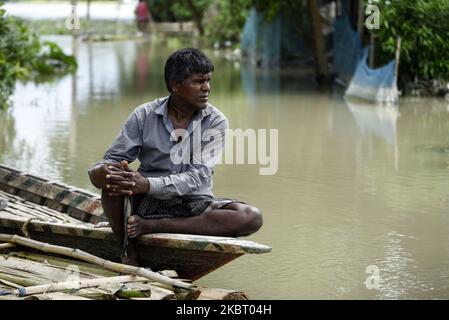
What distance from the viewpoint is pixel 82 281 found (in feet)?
17.0

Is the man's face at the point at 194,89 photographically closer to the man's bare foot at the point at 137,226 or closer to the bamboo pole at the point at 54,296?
the man's bare foot at the point at 137,226

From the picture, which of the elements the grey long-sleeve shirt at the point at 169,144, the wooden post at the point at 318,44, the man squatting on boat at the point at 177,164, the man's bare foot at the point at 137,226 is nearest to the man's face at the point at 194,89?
the man squatting on boat at the point at 177,164

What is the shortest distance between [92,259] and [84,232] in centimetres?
32

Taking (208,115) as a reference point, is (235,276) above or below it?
below

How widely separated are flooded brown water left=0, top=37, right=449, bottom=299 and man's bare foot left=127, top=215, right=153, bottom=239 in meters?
0.86

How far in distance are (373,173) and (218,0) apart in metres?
21.1

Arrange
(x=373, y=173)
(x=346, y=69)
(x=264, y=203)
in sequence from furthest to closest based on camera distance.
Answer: (x=346, y=69), (x=373, y=173), (x=264, y=203)

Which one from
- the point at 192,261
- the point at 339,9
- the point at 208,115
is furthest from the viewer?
the point at 339,9

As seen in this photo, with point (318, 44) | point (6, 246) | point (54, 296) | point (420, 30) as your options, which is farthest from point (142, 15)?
point (54, 296)

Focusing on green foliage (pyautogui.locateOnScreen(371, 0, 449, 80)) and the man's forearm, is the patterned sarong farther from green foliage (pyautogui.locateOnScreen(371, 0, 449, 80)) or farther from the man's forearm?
green foliage (pyautogui.locateOnScreen(371, 0, 449, 80))

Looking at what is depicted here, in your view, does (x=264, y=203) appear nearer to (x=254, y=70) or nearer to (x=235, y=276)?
(x=235, y=276)

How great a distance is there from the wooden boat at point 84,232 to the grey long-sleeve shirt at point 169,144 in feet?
1.32
